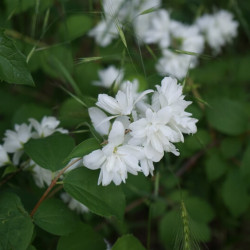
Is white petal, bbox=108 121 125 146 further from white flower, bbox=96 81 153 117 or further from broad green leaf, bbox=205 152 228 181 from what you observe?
broad green leaf, bbox=205 152 228 181

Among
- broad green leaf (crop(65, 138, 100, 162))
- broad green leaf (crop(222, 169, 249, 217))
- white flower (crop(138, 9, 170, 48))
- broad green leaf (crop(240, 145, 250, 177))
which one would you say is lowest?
broad green leaf (crop(222, 169, 249, 217))

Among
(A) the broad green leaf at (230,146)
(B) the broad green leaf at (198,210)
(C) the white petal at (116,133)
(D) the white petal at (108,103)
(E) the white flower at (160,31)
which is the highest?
(D) the white petal at (108,103)

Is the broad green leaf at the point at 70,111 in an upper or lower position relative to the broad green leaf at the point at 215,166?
upper

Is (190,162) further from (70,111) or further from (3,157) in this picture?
(3,157)

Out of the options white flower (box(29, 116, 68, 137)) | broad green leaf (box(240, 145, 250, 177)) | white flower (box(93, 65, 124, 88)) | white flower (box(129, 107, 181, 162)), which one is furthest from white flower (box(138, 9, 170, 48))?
white flower (box(129, 107, 181, 162))

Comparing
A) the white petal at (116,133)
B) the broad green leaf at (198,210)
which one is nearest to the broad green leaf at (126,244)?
the white petal at (116,133)

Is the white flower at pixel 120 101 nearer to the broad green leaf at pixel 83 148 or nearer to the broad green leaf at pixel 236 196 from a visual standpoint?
the broad green leaf at pixel 83 148

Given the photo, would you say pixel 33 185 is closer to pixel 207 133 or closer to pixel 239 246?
pixel 207 133
